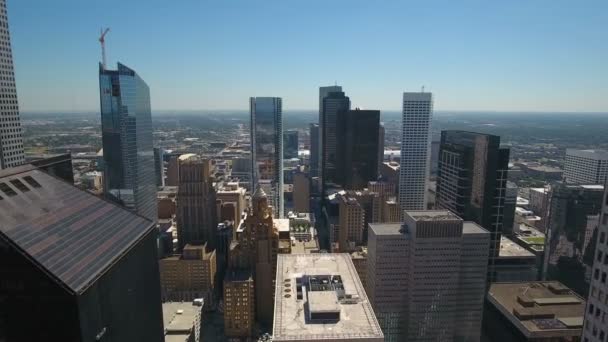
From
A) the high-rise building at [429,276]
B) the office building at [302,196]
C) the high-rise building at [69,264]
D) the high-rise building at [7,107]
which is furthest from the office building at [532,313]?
the high-rise building at [7,107]

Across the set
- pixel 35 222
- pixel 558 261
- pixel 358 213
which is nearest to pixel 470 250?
pixel 558 261

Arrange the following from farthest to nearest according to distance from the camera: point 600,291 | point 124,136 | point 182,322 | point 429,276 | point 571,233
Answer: point 124,136 < point 571,233 < point 429,276 < point 182,322 < point 600,291

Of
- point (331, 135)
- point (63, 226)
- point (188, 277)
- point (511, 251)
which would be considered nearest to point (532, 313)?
point (511, 251)

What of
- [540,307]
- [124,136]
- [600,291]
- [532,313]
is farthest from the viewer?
[124,136]

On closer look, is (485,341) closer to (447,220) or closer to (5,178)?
(447,220)

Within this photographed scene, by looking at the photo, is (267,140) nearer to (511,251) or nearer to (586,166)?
(511,251)

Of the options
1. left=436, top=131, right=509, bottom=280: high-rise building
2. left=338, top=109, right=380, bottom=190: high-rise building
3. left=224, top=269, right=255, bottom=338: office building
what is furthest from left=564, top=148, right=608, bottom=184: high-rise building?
left=224, top=269, right=255, bottom=338: office building
